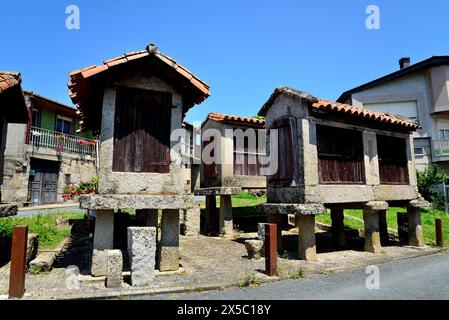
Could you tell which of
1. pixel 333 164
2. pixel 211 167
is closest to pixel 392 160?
pixel 333 164

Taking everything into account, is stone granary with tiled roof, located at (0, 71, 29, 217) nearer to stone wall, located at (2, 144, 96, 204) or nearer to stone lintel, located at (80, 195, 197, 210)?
stone lintel, located at (80, 195, 197, 210)

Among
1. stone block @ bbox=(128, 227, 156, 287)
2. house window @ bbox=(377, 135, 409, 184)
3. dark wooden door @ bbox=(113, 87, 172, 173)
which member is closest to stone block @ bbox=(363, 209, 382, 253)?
house window @ bbox=(377, 135, 409, 184)

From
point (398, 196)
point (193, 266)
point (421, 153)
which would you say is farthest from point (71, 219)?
point (421, 153)

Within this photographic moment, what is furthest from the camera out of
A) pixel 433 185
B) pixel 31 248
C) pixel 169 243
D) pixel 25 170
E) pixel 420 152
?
pixel 420 152

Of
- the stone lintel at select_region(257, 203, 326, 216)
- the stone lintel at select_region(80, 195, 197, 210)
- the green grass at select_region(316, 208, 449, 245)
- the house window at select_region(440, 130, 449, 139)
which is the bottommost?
the green grass at select_region(316, 208, 449, 245)

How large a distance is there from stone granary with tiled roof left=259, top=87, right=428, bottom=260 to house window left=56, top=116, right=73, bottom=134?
1564 centimetres

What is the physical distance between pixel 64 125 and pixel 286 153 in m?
17.4

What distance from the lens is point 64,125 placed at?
2097 cm

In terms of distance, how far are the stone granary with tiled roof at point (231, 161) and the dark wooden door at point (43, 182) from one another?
A: 1025cm

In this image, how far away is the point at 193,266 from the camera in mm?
7430

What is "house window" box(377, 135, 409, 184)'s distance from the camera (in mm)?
10266

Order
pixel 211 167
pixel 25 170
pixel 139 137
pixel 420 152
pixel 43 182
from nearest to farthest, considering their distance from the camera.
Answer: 1. pixel 139 137
2. pixel 211 167
3. pixel 25 170
4. pixel 43 182
5. pixel 420 152

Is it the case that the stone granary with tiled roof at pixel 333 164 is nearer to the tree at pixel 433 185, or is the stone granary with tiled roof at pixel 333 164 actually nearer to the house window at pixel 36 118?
the tree at pixel 433 185

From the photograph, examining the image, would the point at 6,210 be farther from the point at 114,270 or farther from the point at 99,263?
the point at 114,270
